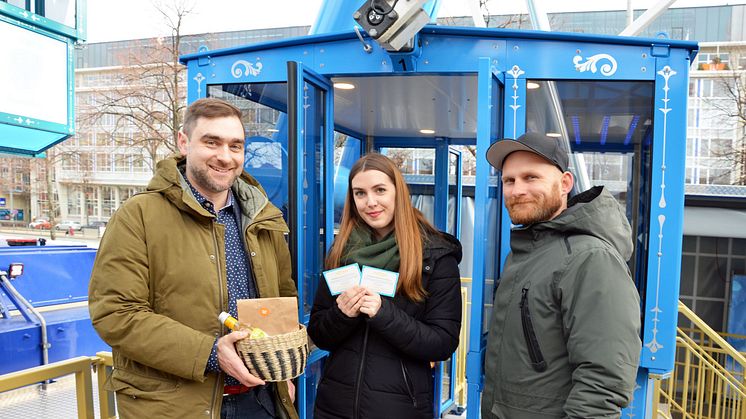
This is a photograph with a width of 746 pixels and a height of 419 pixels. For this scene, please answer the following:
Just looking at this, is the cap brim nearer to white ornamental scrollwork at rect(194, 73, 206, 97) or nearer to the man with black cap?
the man with black cap

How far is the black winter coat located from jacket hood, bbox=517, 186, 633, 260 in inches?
22.3

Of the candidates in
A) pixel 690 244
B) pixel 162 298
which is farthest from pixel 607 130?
pixel 690 244

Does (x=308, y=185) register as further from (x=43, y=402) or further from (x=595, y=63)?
(x=43, y=402)

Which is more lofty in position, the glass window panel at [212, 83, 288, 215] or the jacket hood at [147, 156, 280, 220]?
the glass window panel at [212, 83, 288, 215]

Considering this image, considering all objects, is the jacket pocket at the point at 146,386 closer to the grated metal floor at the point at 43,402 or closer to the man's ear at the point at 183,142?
the man's ear at the point at 183,142

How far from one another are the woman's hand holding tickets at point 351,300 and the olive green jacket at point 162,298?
0.48 metres

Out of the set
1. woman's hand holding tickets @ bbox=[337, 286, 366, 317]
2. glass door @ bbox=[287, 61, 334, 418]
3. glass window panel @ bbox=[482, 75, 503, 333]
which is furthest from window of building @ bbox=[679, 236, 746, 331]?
woman's hand holding tickets @ bbox=[337, 286, 366, 317]

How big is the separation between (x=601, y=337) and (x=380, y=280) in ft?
2.94

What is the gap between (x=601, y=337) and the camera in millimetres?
1718

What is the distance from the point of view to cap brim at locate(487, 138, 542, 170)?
2.10m

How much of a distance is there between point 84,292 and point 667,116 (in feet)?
24.8

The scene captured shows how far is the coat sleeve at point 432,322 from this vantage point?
215 centimetres

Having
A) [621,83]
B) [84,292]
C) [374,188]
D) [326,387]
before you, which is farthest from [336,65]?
[84,292]

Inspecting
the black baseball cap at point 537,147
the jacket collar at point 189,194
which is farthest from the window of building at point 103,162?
the black baseball cap at point 537,147
